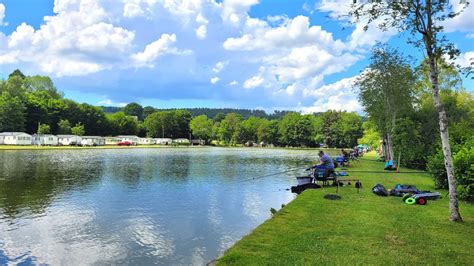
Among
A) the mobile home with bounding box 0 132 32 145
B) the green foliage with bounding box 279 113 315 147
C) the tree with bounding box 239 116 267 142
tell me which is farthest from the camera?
the tree with bounding box 239 116 267 142

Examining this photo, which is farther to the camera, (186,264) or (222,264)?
(186,264)

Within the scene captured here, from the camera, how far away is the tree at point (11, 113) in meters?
108

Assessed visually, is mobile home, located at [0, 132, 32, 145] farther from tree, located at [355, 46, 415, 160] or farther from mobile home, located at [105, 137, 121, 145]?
tree, located at [355, 46, 415, 160]

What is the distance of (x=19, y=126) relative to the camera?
112750mm

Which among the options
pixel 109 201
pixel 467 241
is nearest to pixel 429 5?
pixel 467 241

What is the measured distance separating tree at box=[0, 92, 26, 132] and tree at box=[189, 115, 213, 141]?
75.0 metres

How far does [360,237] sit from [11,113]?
122917 mm

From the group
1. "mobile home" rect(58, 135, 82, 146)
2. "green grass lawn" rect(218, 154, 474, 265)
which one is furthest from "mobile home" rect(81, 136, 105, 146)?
"green grass lawn" rect(218, 154, 474, 265)

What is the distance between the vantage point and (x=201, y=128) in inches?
6767

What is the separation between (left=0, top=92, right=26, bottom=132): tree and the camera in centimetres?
10788

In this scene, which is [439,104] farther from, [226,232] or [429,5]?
[226,232]

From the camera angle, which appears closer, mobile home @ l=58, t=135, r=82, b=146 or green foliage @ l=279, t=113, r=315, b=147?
mobile home @ l=58, t=135, r=82, b=146

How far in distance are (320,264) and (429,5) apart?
8949 mm

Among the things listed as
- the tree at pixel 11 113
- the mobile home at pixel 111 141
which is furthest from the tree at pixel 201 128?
the tree at pixel 11 113
